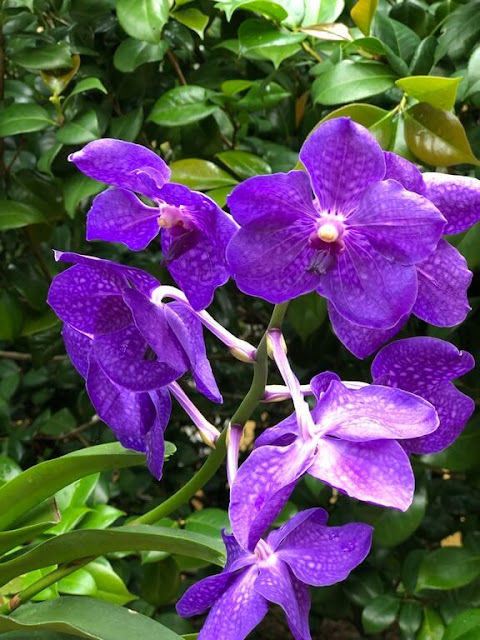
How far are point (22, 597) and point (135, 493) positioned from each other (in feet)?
2.22

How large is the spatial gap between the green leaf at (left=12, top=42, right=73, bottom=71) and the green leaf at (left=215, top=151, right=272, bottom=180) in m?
0.22

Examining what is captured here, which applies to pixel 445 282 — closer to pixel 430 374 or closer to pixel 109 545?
pixel 430 374

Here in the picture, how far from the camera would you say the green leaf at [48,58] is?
974 mm

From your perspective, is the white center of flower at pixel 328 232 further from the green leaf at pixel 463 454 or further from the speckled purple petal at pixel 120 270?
the green leaf at pixel 463 454

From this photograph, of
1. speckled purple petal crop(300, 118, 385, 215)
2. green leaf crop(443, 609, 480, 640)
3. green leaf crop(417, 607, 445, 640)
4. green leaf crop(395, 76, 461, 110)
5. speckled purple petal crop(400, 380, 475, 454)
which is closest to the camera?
speckled purple petal crop(300, 118, 385, 215)

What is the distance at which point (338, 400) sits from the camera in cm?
46

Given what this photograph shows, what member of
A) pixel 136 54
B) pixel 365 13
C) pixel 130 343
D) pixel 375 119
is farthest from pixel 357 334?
pixel 136 54

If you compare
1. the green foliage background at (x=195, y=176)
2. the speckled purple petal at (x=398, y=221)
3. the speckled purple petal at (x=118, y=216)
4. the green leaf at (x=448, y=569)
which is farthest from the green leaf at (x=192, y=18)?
the green leaf at (x=448, y=569)

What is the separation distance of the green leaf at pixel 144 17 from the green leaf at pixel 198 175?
0.14m

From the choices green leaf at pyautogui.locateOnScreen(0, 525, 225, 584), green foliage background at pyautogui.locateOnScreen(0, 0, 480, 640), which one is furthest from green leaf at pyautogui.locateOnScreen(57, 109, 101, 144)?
green leaf at pyautogui.locateOnScreen(0, 525, 225, 584)

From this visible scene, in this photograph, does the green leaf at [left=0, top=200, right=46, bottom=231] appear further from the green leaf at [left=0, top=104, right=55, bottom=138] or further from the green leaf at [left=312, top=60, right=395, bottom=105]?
the green leaf at [left=312, top=60, right=395, bottom=105]

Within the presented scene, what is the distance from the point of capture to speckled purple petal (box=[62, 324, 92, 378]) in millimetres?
569

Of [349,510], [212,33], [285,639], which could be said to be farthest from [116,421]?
[285,639]

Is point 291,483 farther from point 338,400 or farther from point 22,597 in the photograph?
point 22,597
